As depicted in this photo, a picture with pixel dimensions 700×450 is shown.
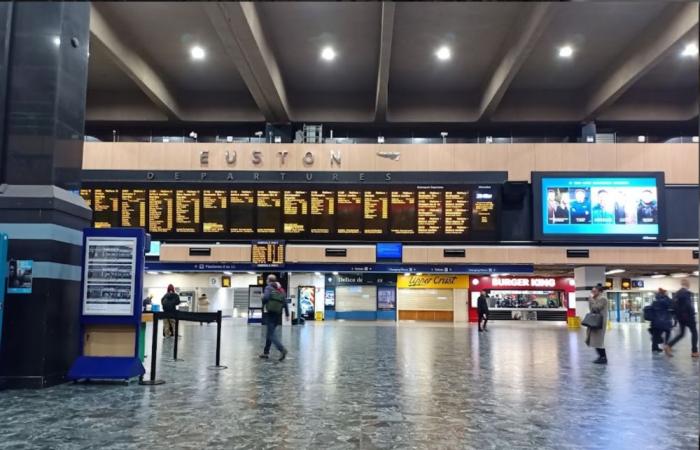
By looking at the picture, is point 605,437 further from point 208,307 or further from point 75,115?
point 208,307

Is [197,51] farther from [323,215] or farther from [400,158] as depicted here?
[400,158]

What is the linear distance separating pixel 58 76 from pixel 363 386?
5396mm

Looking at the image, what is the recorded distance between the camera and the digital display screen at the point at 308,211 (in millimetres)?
16953

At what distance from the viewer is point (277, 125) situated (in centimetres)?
2091

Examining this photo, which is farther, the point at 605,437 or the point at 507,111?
the point at 507,111

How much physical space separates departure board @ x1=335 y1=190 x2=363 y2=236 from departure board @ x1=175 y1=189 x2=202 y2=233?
14.6 ft

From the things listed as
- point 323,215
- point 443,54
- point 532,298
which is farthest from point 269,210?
point 532,298

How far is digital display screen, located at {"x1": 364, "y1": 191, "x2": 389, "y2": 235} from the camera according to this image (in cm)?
1702

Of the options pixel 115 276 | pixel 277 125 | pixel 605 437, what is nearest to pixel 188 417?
pixel 115 276

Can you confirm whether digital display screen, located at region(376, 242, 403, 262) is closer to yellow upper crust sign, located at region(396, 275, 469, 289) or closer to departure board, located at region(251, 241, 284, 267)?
→ departure board, located at region(251, 241, 284, 267)

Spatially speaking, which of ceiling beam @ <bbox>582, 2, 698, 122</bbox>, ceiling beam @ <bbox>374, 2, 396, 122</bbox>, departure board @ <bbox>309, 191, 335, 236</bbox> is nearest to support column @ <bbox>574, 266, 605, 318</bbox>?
ceiling beam @ <bbox>582, 2, 698, 122</bbox>

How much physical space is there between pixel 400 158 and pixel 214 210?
631cm

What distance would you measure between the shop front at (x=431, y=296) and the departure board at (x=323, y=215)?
1380 cm

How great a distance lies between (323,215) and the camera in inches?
672
